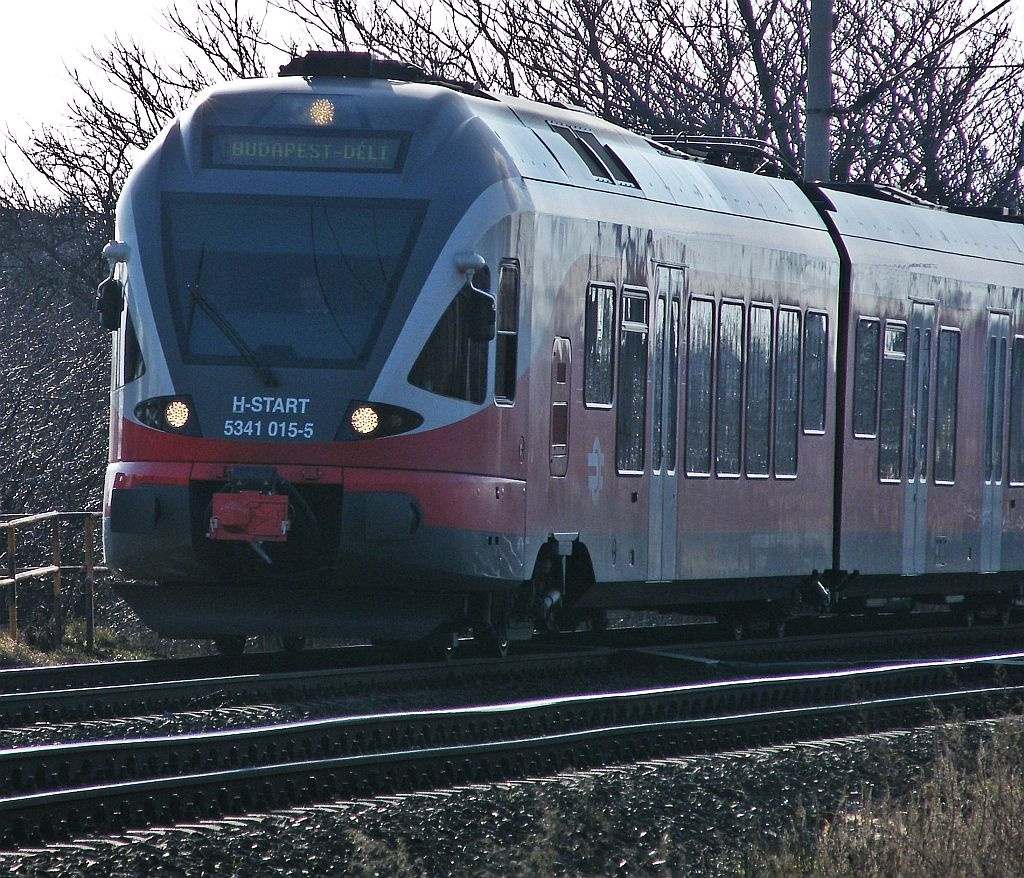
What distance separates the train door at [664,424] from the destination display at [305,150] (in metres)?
2.42

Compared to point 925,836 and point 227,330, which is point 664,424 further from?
point 925,836

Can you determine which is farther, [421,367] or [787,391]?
[787,391]

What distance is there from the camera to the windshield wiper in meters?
12.5

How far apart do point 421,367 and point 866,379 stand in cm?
577

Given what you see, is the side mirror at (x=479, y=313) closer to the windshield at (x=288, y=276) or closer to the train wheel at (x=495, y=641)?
the windshield at (x=288, y=276)

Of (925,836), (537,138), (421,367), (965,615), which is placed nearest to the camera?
(925,836)

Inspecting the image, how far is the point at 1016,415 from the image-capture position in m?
19.5

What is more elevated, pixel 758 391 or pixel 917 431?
pixel 758 391

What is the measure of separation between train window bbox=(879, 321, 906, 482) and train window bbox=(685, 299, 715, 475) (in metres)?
2.70

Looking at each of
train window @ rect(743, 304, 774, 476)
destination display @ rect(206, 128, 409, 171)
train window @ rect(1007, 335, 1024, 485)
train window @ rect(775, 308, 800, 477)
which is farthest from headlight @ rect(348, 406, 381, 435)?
train window @ rect(1007, 335, 1024, 485)

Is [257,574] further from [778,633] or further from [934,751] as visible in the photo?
[778,633]

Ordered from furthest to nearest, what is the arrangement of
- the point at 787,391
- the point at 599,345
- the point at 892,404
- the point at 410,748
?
the point at 892,404
the point at 787,391
the point at 599,345
the point at 410,748

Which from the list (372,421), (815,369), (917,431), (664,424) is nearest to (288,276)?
(372,421)

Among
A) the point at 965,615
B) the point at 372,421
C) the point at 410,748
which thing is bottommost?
the point at 965,615
